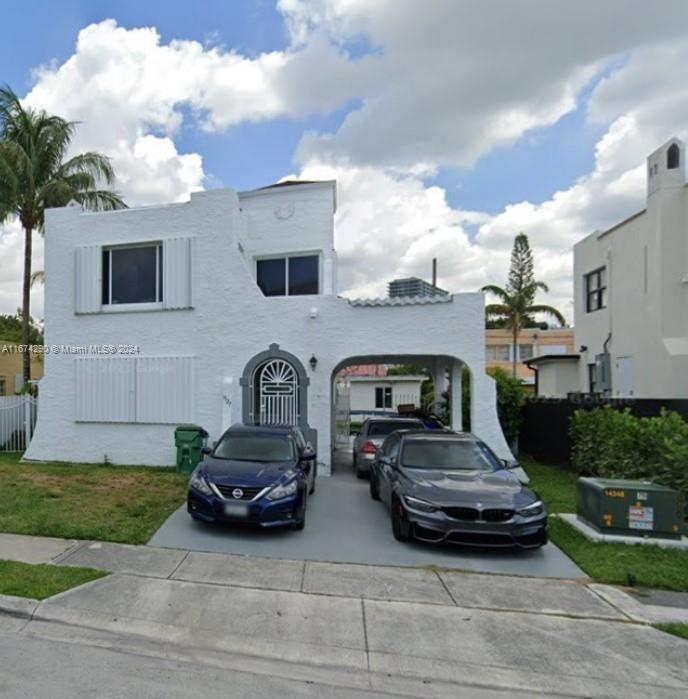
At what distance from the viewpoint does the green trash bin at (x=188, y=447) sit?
1059cm

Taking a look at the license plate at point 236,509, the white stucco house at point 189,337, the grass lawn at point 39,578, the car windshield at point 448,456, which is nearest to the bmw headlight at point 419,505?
the car windshield at point 448,456

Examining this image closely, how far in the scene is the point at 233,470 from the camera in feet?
22.7

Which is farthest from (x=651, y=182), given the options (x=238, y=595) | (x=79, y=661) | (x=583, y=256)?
(x=79, y=661)

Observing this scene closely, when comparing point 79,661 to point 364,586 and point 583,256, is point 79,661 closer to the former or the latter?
point 364,586

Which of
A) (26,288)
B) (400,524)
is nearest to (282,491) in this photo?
(400,524)

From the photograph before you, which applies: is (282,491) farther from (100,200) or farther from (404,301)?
(100,200)

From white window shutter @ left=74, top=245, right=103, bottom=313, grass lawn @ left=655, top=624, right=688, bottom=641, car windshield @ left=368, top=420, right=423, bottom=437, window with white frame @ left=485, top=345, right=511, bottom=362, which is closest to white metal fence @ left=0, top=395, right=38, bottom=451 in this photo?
white window shutter @ left=74, top=245, right=103, bottom=313

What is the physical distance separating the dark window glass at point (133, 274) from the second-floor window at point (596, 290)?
15.2 m

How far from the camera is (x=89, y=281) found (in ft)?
38.9

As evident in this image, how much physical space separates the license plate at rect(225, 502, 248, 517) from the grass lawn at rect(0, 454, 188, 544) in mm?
1200

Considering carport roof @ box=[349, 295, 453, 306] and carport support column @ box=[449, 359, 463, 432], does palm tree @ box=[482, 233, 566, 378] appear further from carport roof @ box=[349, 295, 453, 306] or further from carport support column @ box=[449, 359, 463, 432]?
carport roof @ box=[349, 295, 453, 306]

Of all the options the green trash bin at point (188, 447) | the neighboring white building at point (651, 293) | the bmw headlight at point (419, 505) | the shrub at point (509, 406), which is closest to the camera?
the bmw headlight at point (419, 505)

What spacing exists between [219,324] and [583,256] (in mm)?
14526

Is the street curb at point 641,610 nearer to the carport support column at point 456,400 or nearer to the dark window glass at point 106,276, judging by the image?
the carport support column at point 456,400
